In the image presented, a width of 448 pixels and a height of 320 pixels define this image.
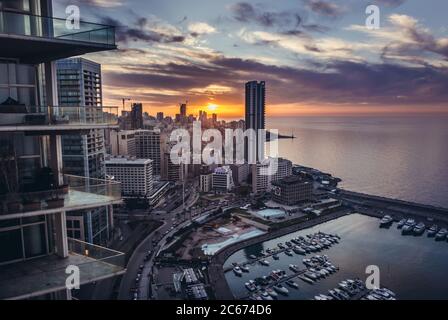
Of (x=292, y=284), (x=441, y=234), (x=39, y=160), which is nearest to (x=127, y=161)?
(x=292, y=284)

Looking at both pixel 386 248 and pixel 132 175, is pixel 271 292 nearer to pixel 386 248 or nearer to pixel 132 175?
pixel 386 248

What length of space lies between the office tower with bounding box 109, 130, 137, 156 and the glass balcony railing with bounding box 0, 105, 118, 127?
3467cm

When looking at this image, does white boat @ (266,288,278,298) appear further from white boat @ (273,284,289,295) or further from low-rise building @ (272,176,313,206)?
low-rise building @ (272,176,313,206)

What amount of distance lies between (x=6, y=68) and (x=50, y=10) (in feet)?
1.64

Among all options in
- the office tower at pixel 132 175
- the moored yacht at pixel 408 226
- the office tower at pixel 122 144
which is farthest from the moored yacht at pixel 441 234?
the office tower at pixel 122 144

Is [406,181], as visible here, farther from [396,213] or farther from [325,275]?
[325,275]

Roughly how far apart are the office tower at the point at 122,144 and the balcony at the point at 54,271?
34.5 m

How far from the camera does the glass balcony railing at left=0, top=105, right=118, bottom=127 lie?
218cm

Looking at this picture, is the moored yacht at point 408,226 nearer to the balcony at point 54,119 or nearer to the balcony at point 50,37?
the balcony at point 54,119

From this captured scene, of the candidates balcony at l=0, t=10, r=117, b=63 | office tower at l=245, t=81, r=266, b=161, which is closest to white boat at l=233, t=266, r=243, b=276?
balcony at l=0, t=10, r=117, b=63

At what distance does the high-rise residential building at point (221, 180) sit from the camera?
29.2 metres

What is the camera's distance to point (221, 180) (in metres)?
29.5
